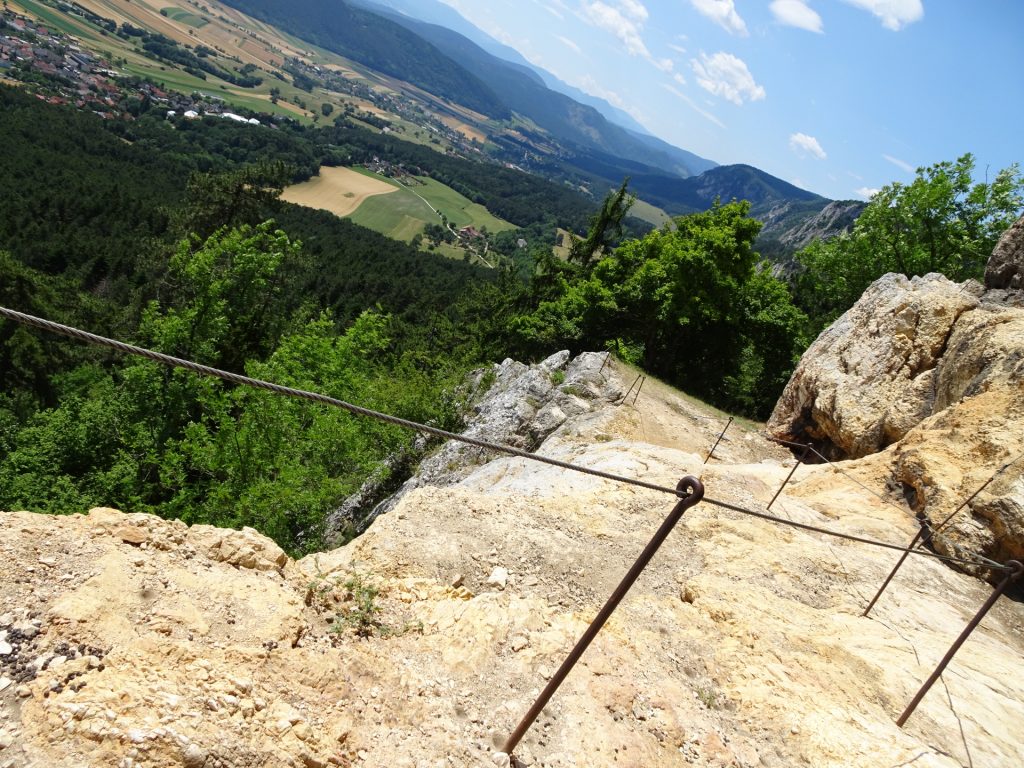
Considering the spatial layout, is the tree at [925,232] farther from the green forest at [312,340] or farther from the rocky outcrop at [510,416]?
the rocky outcrop at [510,416]

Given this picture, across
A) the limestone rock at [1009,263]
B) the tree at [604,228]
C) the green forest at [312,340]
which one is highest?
the limestone rock at [1009,263]

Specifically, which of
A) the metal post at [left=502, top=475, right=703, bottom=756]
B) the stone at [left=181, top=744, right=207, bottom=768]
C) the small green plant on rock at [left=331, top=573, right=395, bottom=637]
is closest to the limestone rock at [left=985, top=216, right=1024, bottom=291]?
the metal post at [left=502, top=475, right=703, bottom=756]

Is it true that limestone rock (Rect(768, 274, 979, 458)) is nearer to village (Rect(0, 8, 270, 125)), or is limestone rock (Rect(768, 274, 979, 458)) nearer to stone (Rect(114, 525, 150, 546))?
stone (Rect(114, 525, 150, 546))

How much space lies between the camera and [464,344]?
45.9m

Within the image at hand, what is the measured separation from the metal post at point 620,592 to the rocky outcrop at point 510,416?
1124 centimetres

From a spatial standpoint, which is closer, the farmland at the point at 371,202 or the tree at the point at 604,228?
the tree at the point at 604,228

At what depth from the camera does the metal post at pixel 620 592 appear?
3916 millimetres

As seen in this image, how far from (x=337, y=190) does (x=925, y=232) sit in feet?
536

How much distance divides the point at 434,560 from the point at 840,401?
49.0 ft

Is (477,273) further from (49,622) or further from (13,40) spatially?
(13,40)

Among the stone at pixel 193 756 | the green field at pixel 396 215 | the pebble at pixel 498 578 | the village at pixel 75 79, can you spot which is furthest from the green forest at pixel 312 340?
the village at pixel 75 79

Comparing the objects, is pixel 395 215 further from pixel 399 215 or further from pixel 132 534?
pixel 132 534

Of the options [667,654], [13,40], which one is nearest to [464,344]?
[667,654]

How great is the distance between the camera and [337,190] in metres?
166
